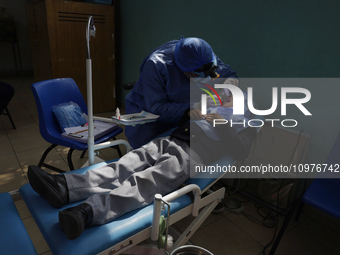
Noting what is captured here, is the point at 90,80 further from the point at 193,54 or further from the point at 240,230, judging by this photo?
the point at 240,230

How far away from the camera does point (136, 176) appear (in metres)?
1.23

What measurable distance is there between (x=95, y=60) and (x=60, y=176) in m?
2.70

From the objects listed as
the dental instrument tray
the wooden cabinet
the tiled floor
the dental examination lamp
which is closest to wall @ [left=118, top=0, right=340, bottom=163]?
the tiled floor

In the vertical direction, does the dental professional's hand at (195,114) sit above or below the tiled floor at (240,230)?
above

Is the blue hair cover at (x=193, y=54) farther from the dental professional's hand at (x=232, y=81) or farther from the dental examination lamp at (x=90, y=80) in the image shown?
the dental examination lamp at (x=90, y=80)

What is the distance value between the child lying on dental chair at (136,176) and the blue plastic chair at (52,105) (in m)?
0.55

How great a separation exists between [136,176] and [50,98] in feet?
3.56

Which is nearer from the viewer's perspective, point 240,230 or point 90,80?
point 90,80

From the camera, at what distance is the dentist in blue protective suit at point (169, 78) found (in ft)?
5.16

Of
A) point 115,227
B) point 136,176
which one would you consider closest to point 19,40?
point 136,176

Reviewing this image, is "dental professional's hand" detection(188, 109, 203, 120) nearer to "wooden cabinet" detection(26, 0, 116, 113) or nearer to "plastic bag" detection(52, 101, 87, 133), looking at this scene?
"plastic bag" detection(52, 101, 87, 133)

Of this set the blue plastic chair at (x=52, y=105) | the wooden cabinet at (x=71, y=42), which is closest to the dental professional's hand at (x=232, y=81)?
the blue plastic chair at (x=52, y=105)

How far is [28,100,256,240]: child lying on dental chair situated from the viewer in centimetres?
104

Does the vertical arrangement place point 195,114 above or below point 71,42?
below
